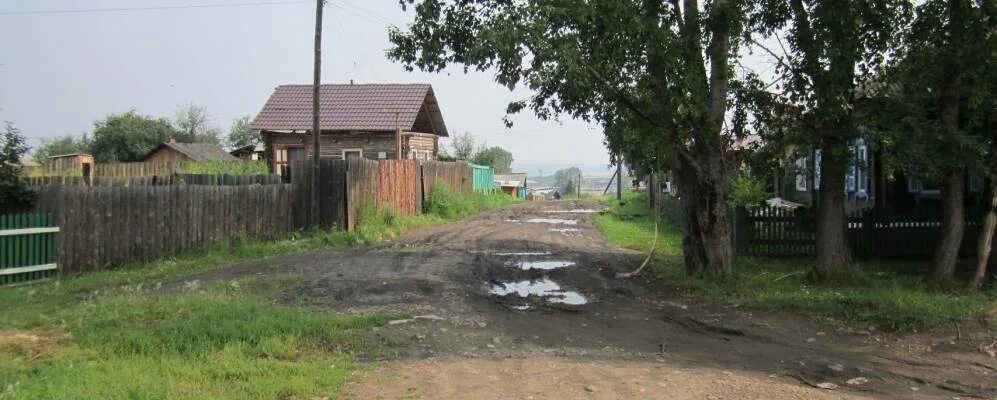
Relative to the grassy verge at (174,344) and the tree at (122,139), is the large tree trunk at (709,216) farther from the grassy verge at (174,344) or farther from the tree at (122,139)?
the tree at (122,139)

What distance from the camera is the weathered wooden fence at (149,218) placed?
1253 cm

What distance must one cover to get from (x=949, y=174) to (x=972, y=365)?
4321 millimetres

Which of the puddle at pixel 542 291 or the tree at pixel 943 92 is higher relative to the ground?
the tree at pixel 943 92

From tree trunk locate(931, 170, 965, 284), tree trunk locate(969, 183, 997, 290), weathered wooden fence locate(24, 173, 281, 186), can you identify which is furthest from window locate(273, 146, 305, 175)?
tree trunk locate(969, 183, 997, 290)

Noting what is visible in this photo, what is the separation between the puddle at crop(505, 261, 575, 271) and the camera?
1345 centimetres

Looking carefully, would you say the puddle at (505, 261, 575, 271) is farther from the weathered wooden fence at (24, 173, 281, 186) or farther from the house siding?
the house siding

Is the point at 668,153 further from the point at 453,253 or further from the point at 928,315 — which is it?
the point at 453,253

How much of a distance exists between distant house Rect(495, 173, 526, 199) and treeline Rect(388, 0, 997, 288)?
157 feet

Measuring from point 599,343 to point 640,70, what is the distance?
4581 mm

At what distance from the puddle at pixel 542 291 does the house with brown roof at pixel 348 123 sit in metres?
20.4

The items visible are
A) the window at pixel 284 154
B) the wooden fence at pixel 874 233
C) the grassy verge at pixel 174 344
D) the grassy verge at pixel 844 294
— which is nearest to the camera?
the grassy verge at pixel 174 344

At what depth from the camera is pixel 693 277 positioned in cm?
1141

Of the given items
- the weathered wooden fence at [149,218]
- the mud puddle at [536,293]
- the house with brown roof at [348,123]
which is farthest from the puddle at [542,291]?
the house with brown roof at [348,123]

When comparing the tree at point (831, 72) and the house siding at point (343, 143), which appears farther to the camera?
the house siding at point (343, 143)
